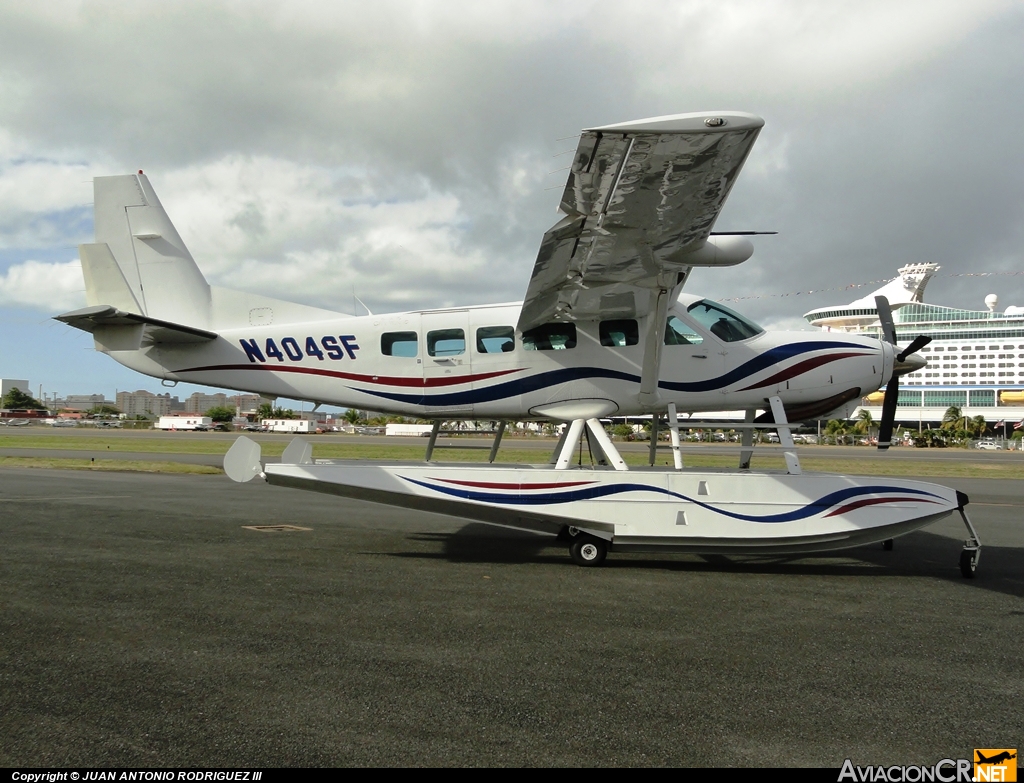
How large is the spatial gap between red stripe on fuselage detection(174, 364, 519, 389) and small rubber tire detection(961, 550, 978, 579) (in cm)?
579

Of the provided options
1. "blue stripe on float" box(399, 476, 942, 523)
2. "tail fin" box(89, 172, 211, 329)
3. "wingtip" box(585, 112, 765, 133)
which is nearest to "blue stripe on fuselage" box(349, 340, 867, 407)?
"blue stripe on float" box(399, 476, 942, 523)

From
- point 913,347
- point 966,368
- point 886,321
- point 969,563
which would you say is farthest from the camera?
point 966,368

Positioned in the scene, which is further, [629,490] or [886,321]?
[886,321]

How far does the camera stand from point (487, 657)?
4.47 metres

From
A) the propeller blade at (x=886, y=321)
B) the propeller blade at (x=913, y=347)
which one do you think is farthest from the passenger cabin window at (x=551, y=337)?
the propeller blade at (x=886, y=321)

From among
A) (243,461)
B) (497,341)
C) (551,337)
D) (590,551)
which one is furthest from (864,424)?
(243,461)

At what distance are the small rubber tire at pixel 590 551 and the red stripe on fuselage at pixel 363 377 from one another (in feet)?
8.62

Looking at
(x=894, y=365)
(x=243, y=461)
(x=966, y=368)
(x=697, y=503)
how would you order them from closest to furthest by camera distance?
1. (x=697, y=503)
2. (x=243, y=461)
3. (x=894, y=365)
4. (x=966, y=368)

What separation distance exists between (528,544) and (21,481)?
14377 millimetres

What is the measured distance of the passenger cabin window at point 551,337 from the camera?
30.6ft

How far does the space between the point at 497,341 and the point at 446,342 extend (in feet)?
2.39

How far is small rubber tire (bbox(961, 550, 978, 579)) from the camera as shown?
24.5 ft

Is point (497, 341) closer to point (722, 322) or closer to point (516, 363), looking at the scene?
point (516, 363)

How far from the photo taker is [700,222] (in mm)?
6656
